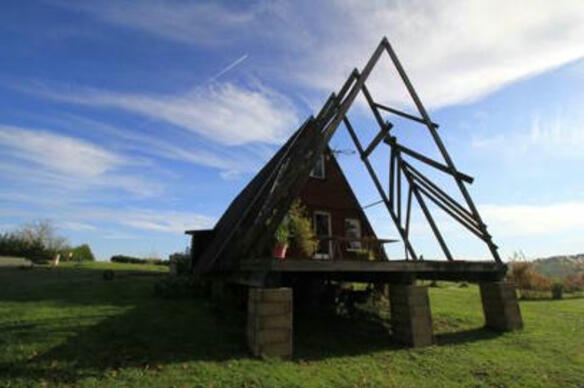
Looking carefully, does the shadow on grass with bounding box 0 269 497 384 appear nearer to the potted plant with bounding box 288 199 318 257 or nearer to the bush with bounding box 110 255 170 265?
the potted plant with bounding box 288 199 318 257

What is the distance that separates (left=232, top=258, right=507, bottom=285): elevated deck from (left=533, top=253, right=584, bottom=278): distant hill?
17199 mm

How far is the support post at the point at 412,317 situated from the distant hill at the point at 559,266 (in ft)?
64.1

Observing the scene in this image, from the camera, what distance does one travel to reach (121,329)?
9.04 m

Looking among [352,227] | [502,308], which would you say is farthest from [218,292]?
[352,227]

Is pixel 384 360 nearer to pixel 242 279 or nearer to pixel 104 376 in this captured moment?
pixel 242 279

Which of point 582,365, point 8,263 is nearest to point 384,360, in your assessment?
point 582,365

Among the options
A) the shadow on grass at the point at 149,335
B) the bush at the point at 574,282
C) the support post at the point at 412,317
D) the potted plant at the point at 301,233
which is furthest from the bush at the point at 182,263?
the bush at the point at 574,282

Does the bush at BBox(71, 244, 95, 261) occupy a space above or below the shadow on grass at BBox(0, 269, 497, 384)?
above

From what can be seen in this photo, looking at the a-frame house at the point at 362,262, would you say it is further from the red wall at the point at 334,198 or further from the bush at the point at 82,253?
the bush at the point at 82,253

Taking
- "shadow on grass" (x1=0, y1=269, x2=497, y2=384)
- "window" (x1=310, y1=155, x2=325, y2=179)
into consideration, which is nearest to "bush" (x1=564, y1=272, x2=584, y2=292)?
"window" (x1=310, y1=155, x2=325, y2=179)

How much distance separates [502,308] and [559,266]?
24.7 meters

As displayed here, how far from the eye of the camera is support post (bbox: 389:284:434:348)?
10.4 metres

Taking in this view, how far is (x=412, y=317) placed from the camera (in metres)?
10.4

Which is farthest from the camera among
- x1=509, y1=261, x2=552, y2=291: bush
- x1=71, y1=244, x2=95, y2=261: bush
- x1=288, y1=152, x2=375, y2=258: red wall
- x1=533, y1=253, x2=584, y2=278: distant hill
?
x1=71, y1=244, x2=95, y2=261: bush
